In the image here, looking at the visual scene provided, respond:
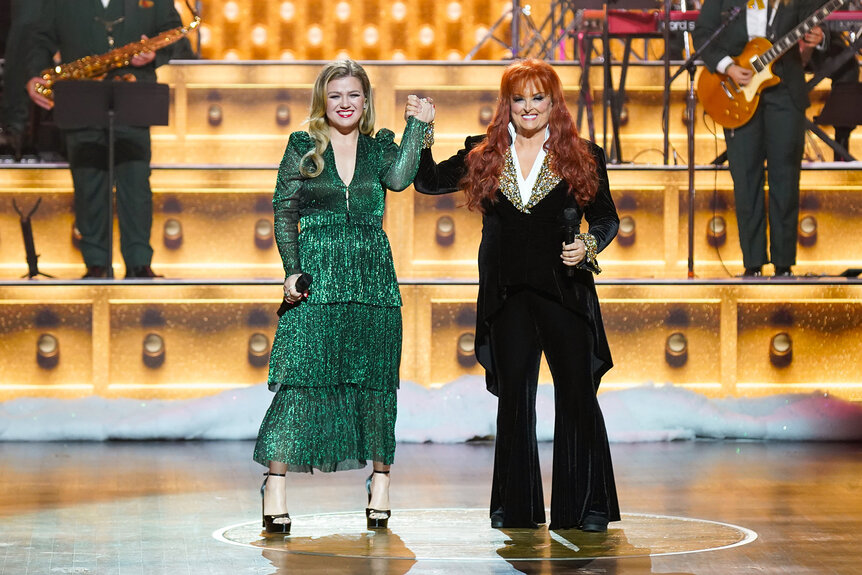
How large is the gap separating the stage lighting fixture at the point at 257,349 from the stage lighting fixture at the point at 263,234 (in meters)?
0.62

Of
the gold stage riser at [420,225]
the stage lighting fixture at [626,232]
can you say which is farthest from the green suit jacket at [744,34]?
the stage lighting fixture at [626,232]

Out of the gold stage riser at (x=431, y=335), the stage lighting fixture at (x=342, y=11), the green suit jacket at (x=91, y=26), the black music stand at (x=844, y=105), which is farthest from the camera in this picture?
the stage lighting fixture at (x=342, y=11)

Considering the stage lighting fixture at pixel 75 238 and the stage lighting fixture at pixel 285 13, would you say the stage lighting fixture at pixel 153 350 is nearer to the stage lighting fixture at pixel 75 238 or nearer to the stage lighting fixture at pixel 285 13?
the stage lighting fixture at pixel 75 238

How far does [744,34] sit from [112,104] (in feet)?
9.15

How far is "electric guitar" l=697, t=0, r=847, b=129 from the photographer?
664 cm

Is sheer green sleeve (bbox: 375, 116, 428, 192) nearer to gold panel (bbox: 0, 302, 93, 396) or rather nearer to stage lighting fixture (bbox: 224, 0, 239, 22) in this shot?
gold panel (bbox: 0, 302, 93, 396)

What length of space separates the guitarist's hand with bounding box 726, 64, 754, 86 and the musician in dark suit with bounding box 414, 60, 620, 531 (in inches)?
112

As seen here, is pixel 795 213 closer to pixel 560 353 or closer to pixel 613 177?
pixel 613 177

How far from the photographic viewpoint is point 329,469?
4.05m

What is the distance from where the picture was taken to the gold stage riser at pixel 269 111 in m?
7.23

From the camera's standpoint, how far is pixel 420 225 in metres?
6.88

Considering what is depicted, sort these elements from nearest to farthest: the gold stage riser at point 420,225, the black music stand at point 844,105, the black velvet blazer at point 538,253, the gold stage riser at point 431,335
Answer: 1. the black velvet blazer at point 538,253
2. the gold stage riser at point 431,335
3. the black music stand at point 844,105
4. the gold stage riser at point 420,225

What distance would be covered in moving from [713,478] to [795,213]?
1.88 m

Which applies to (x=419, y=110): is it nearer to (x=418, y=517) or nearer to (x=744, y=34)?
(x=418, y=517)
